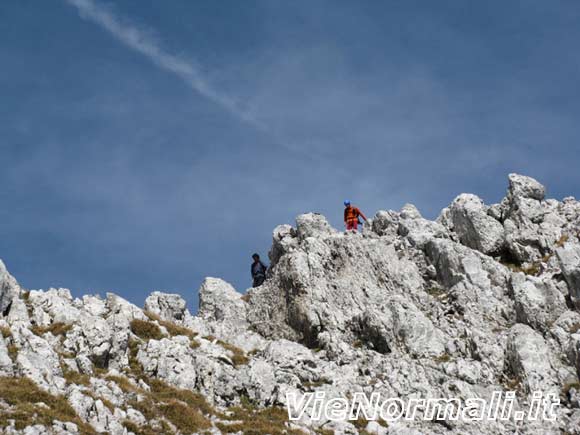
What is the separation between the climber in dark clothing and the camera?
218 ft

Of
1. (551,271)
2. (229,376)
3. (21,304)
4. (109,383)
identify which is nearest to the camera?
(109,383)

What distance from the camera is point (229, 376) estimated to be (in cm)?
4516

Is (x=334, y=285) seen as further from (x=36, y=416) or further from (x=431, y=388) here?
(x=36, y=416)

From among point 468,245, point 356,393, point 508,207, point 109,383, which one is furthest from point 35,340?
point 508,207

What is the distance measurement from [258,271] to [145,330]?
1871 centimetres

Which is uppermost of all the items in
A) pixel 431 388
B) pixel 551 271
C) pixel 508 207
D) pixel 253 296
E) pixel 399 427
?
pixel 508 207

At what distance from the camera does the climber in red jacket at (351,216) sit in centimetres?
6781

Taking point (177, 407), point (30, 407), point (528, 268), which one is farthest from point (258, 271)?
point (30, 407)

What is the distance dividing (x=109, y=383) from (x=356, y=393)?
14944 mm

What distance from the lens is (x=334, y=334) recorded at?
53562mm

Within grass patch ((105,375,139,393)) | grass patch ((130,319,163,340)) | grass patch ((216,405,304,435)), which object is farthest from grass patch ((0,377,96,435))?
grass patch ((130,319,163,340))

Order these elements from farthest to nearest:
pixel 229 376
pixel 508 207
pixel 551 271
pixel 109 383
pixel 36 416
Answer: pixel 508 207
pixel 551 271
pixel 229 376
pixel 109 383
pixel 36 416

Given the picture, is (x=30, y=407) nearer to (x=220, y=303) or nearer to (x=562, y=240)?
(x=220, y=303)

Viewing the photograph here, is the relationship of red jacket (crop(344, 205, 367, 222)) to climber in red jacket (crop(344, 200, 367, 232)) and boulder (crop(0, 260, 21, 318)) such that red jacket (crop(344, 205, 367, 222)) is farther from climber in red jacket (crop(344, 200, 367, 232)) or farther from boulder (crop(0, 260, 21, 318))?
boulder (crop(0, 260, 21, 318))
